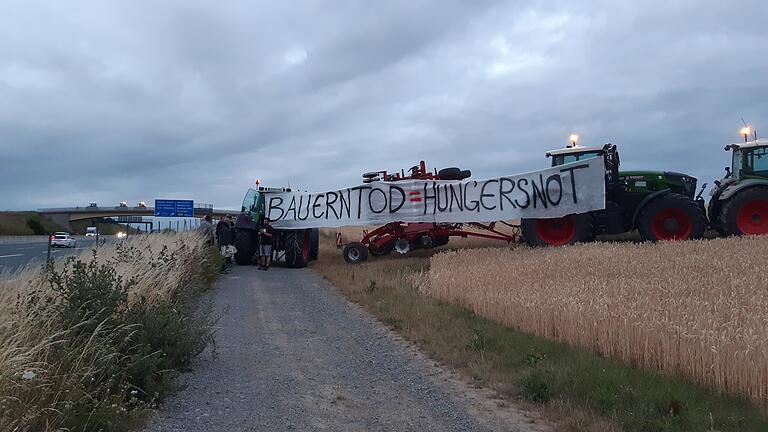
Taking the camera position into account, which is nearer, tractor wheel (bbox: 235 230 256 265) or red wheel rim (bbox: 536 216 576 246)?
red wheel rim (bbox: 536 216 576 246)

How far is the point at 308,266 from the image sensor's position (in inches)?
837

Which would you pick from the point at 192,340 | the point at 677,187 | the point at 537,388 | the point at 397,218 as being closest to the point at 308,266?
the point at 397,218

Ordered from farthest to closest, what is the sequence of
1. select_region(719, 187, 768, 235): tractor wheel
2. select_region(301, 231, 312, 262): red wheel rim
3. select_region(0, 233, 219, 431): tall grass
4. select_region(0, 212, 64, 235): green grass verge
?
select_region(0, 212, 64, 235): green grass verge < select_region(301, 231, 312, 262): red wheel rim < select_region(719, 187, 768, 235): tractor wheel < select_region(0, 233, 219, 431): tall grass

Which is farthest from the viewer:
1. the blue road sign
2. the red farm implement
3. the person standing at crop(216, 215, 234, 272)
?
the blue road sign

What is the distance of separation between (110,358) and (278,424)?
1596mm

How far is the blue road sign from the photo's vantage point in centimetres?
4353

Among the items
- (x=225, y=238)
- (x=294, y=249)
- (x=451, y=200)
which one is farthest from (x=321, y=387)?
(x=225, y=238)

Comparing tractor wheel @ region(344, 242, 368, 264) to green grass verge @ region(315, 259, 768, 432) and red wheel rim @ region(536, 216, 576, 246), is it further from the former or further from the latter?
green grass verge @ region(315, 259, 768, 432)

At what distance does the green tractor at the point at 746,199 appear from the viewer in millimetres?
15836

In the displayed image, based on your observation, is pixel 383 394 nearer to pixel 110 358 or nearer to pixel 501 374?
pixel 501 374

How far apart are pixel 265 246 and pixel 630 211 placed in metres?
11.0

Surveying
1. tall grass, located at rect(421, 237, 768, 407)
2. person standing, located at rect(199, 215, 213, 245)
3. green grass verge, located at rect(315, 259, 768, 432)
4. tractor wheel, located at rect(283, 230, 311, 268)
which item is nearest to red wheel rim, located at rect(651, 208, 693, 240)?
tall grass, located at rect(421, 237, 768, 407)

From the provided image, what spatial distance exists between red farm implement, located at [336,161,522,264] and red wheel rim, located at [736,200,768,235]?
5.86m

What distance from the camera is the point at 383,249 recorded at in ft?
64.3
